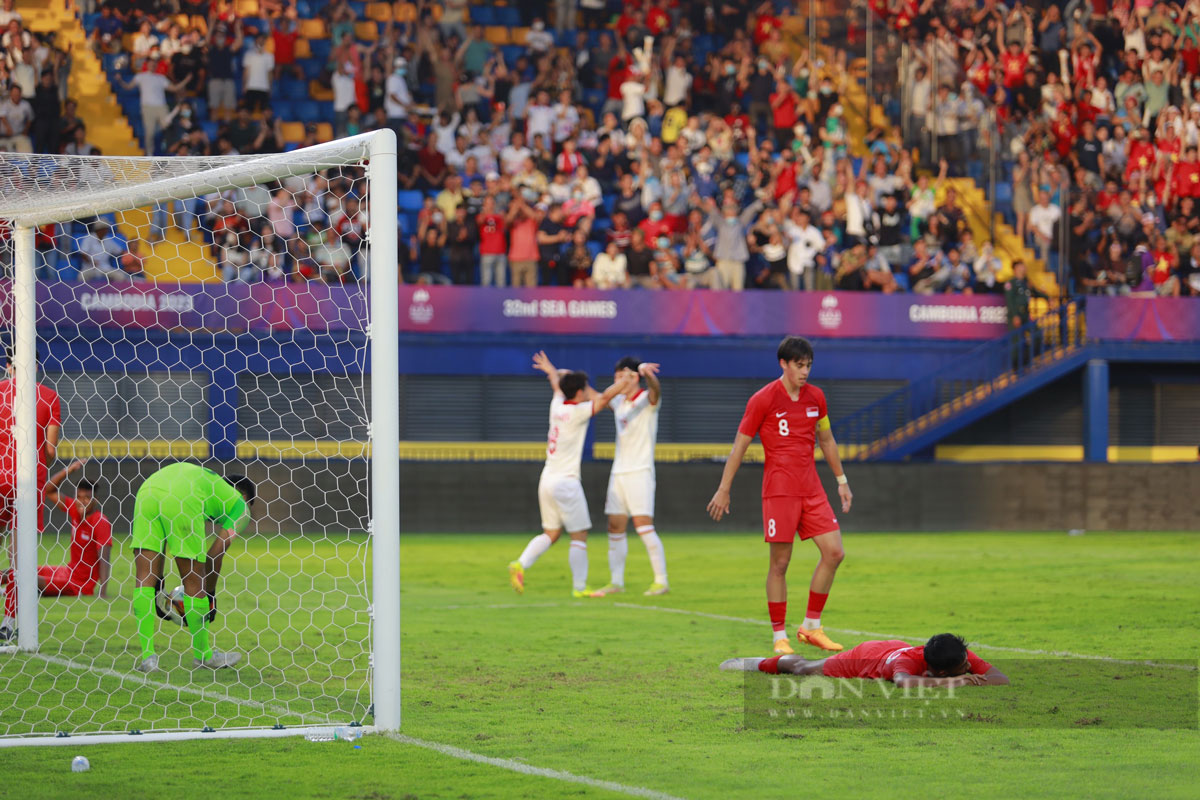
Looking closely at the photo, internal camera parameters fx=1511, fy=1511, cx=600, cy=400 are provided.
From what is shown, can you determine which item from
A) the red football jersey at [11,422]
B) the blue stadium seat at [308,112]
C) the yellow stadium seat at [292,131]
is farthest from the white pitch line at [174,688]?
the blue stadium seat at [308,112]

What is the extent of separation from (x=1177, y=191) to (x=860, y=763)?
22396 millimetres

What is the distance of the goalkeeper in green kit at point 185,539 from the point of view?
864 cm

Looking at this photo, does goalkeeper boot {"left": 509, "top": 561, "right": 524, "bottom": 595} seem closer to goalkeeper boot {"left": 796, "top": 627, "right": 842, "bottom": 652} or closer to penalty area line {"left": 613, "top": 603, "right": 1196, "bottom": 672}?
penalty area line {"left": 613, "top": 603, "right": 1196, "bottom": 672}

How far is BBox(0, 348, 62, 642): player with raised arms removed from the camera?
32.3ft

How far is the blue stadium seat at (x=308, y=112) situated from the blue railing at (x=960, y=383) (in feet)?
33.1

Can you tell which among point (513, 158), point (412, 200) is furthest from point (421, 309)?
point (513, 158)

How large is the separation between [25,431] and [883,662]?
5502 millimetres

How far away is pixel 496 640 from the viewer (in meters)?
10.1

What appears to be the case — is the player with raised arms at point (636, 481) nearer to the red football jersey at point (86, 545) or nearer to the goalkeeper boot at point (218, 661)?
the red football jersey at point (86, 545)

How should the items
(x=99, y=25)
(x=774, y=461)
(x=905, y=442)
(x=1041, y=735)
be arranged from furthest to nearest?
(x=99, y=25) < (x=905, y=442) < (x=774, y=461) < (x=1041, y=735)

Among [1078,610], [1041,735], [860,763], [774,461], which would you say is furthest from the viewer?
[1078,610]

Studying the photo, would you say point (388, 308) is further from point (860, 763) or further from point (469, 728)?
point (860, 763)

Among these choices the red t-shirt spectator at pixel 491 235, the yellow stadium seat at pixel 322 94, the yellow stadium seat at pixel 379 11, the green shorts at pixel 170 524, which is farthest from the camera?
the yellow stadium seat at pixel 379 11

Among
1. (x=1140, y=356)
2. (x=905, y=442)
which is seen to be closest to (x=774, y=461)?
(x=905, y=442)
